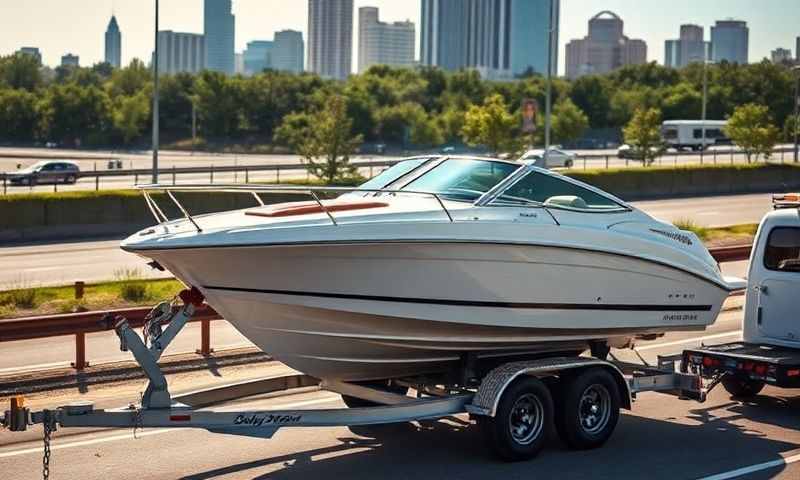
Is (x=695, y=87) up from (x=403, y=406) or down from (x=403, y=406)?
up

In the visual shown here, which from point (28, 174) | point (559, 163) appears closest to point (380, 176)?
point (28, 174)

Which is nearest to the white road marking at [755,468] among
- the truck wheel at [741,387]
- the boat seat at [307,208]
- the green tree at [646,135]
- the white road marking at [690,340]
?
the truck wheel at [741,387]

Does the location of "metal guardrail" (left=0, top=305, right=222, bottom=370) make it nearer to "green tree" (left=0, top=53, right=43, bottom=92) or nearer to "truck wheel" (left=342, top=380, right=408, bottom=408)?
"truck wheel" (left=342, top=380, right=408, bottom=408)

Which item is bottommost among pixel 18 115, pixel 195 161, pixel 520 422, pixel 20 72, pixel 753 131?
pixel 520 422

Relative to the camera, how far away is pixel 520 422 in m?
10.8

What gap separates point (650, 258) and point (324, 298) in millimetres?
3614

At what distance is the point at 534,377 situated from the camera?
1094 centimetres

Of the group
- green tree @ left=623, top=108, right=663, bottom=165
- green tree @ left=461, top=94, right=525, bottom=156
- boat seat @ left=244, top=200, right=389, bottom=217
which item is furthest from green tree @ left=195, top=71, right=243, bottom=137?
boat seat @ left=244, top=200, right=389, bottom=217

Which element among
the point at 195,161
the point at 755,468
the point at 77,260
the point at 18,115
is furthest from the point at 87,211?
the point at 18,115

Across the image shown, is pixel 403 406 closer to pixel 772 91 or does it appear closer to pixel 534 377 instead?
pixel 534 377

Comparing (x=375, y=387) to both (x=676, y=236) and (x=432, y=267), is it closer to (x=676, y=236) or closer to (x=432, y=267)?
(x=432, y=267)

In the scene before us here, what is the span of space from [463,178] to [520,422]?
2408mm

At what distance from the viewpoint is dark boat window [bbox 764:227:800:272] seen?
13.0 m

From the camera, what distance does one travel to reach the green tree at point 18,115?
3620 inches
